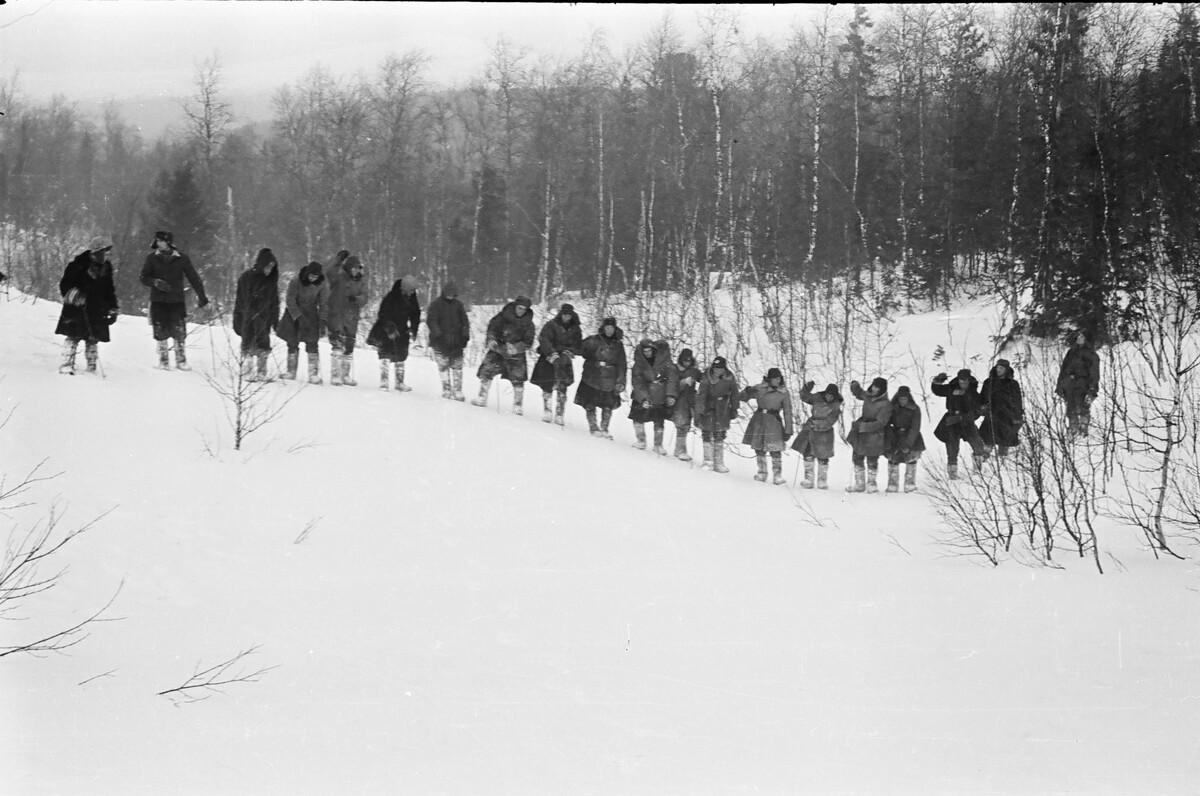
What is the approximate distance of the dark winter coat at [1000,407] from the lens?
12.9 metres

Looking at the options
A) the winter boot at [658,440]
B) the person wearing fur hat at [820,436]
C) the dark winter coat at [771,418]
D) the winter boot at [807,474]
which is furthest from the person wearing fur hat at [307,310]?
the winter boot at [807,474]

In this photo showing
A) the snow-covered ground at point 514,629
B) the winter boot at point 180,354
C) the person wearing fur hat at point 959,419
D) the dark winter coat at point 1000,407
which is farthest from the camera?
the person wearing fur hat at point 959,419

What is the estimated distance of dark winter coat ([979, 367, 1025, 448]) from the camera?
1292 centimetres

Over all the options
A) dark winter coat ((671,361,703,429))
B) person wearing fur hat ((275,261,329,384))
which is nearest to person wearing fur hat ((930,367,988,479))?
dark winter coat ((671,361,703,429))

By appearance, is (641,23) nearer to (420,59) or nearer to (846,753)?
(420,59)

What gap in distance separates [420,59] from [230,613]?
90.2 ft

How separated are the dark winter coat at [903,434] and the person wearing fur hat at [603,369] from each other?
3.58 meters

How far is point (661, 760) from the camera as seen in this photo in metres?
6.92

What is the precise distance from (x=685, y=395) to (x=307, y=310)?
16.4 feet

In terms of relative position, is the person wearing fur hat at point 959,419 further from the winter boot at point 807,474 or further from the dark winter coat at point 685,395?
the dark winter coat at point 685,395

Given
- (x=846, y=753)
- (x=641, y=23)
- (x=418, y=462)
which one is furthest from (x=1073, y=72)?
(x=846, y=753)

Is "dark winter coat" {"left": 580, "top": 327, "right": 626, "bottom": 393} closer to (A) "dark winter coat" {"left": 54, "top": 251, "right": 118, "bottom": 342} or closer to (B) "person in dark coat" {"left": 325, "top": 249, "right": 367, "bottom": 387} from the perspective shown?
(B) "person in dark coat" {"left": 325, "top": 249, "right": 367, "bottom": 387}

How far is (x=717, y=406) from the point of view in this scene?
534 inches

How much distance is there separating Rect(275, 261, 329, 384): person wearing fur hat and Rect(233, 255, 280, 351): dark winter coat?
1.15ft
